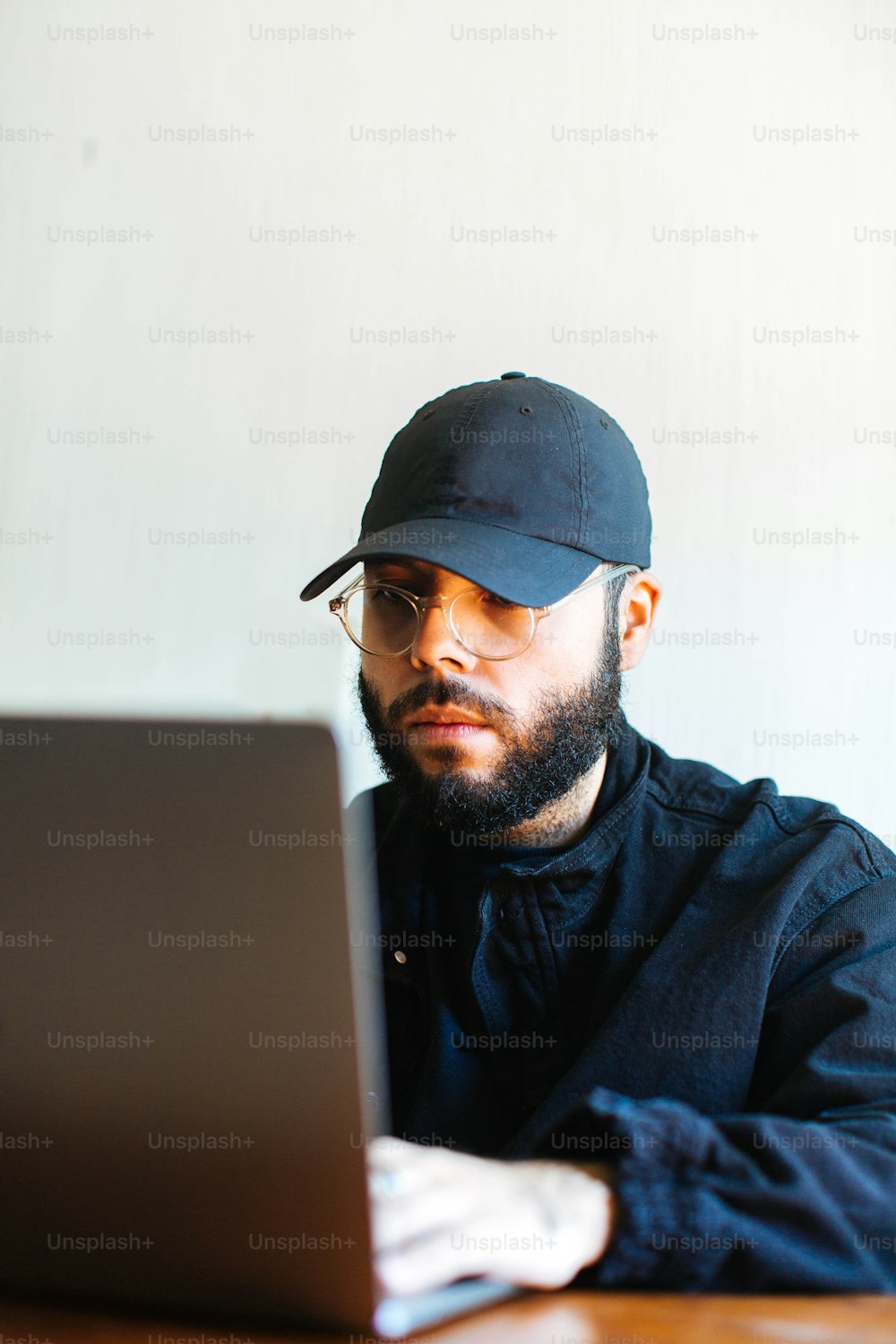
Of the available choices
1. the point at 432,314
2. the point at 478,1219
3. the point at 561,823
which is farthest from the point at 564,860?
the point at 432,314

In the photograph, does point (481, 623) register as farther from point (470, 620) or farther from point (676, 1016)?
point (676, 1016)

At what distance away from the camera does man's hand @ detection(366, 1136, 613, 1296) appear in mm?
686

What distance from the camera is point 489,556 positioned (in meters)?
1.26

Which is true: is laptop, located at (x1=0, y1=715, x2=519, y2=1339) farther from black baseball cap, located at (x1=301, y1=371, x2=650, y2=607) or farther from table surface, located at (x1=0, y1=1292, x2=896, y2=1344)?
black baseball cap, located at (x1=301, y1=371, x2=650, y2=607)

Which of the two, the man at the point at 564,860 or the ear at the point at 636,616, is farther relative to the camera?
the ear at the point at 636,616

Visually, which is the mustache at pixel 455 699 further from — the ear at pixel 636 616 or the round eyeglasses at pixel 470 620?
the ear at pixel 636 616

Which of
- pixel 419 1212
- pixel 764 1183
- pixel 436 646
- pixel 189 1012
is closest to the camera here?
pixel 189 1012

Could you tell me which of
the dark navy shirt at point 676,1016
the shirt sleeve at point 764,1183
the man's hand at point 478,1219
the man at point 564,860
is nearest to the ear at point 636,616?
the man at point 564,860

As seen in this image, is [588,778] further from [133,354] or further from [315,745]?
[133,354]

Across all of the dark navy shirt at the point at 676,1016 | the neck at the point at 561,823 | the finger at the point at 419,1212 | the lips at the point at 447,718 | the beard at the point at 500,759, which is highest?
the lips at the point at 447,718

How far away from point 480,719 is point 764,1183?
62 centimetres

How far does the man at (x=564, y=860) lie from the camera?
114 centimetres

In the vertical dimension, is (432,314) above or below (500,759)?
above

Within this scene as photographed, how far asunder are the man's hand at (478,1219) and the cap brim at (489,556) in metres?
0.63
